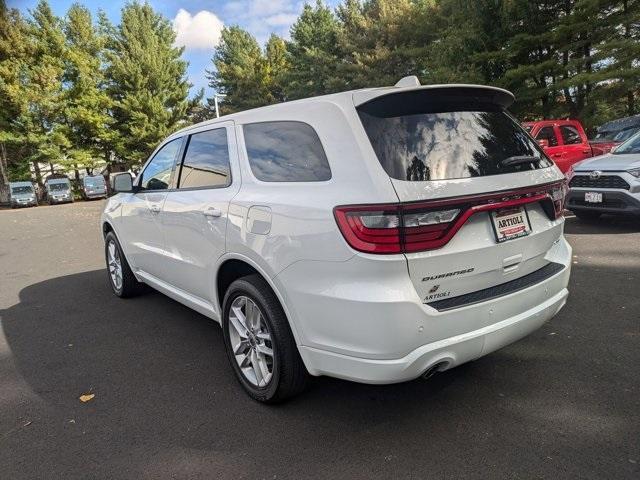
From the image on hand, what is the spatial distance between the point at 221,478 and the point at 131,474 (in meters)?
0.48

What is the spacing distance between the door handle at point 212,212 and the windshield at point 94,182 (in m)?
34.5

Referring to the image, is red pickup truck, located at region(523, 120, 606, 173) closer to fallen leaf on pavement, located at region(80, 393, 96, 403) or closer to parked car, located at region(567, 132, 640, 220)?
parked car, located at region(567, 132, 640, 220)

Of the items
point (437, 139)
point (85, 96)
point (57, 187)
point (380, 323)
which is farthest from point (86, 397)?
point (85, 96)

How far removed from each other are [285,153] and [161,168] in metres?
2.01

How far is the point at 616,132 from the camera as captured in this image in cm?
1578

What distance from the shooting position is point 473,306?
238 cm

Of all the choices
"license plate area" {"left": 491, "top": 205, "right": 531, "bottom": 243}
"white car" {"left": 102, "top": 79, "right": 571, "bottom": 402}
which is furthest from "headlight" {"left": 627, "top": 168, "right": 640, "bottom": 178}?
"license plate area" {"left": 491, "top": 205, "right": 531, "bottom": 243}

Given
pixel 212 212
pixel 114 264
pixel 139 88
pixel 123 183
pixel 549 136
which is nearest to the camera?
pixel 212 212

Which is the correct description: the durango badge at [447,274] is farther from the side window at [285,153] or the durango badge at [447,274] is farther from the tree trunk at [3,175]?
the tree trunk at [3,175]

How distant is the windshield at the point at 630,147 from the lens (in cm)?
756

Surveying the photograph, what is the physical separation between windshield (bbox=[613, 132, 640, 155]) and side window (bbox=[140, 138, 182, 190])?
23.0 feet

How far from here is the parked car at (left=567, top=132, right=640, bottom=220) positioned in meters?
6.79

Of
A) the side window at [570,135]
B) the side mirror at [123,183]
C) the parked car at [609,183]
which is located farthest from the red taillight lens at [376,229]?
the side window at [570,135]

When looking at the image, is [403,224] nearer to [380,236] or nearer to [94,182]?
[380,236]
